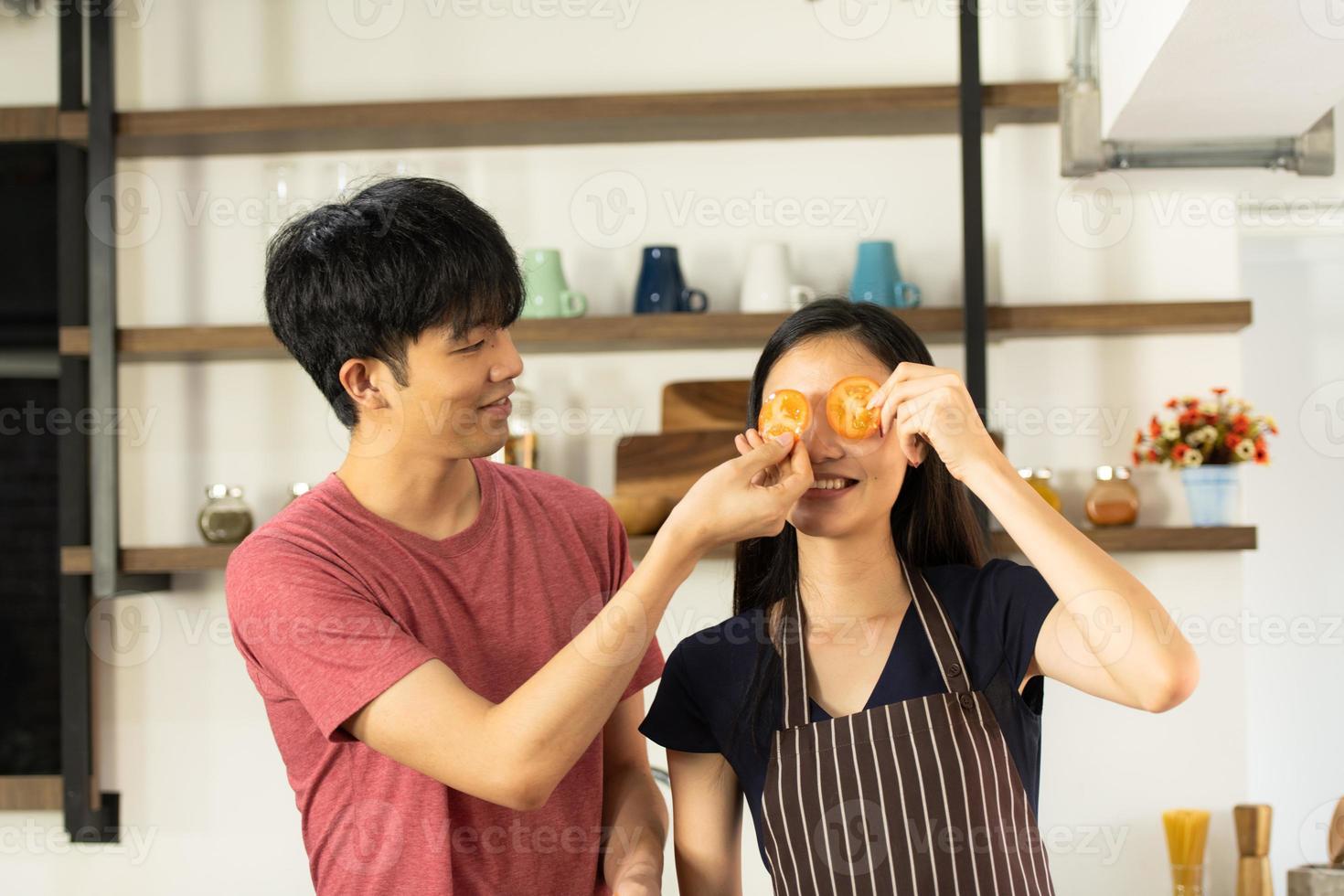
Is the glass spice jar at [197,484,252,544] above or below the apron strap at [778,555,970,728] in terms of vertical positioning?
above

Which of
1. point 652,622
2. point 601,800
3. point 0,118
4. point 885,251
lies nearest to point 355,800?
point 601,800

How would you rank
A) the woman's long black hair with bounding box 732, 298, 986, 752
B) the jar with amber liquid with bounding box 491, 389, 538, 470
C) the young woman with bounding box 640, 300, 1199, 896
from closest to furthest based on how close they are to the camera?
the young woman with bounding box 640, 300, 1199, 896, the woman's long black hair with bounding box 732, 298, 986, 752, the jar with amber liquid with bounding box 491, 389, 538, 470

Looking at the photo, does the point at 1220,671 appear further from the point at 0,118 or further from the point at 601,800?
the point at 0,118

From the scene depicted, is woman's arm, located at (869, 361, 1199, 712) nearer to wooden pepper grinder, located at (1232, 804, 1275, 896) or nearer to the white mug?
the white mug

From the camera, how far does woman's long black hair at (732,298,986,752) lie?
1508mm

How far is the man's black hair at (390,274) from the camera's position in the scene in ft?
4.55

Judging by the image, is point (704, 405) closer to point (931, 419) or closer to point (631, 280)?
point (631, 280)

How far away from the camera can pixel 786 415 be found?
4.62 ft

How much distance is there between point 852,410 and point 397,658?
581 mm

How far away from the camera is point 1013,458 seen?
3016 mm

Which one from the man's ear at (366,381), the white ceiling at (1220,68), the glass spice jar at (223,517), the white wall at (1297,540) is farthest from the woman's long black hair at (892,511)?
the white wall at (1297,540)

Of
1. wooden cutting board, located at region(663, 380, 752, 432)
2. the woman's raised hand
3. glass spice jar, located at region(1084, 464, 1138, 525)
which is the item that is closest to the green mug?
wooden cutting board, located at region(663, 380, 752, 432)

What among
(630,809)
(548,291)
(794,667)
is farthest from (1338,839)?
(548,291)

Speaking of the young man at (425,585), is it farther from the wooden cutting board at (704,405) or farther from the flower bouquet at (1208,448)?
the flower bouquet at (1208,448)
